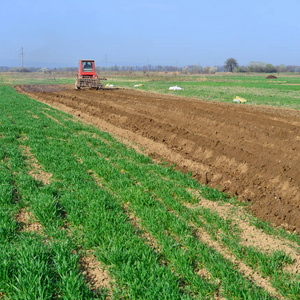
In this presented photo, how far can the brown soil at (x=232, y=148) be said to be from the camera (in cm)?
604

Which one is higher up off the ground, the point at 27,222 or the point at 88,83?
the point at 88,83

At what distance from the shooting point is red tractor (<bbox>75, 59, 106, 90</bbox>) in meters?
30.1

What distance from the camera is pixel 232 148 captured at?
341 inches

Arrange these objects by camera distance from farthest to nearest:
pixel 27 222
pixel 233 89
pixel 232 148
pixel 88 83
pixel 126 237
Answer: pixel 233 89
pixel 88 83
pixel 232 148
pixel 27 222
pixel 126 237

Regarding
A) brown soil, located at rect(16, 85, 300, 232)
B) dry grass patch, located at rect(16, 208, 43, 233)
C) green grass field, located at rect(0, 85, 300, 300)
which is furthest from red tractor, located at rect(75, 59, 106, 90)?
dry grass patch, located at rect(16, 208, 43, 233)

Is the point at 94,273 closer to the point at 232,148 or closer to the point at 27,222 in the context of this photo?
the point at 27,222

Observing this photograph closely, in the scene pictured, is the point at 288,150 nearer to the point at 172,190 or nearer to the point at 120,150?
the point at 172,190

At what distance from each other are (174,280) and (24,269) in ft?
5.89

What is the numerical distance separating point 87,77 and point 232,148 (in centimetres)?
2488

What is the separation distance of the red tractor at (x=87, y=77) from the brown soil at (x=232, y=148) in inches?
571

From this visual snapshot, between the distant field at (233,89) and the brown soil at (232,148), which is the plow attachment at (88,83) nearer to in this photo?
the distant field at (233,89)

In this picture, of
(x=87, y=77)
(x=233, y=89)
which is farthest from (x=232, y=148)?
(x=233, y=89)

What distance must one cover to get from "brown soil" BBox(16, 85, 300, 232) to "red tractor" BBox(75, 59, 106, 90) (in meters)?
Answer: 14.5

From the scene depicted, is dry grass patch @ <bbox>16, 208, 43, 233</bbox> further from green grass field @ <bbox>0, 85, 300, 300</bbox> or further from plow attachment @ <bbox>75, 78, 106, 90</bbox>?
plow attachment @ <bbox>75, 78, 106, 90</bbox>
